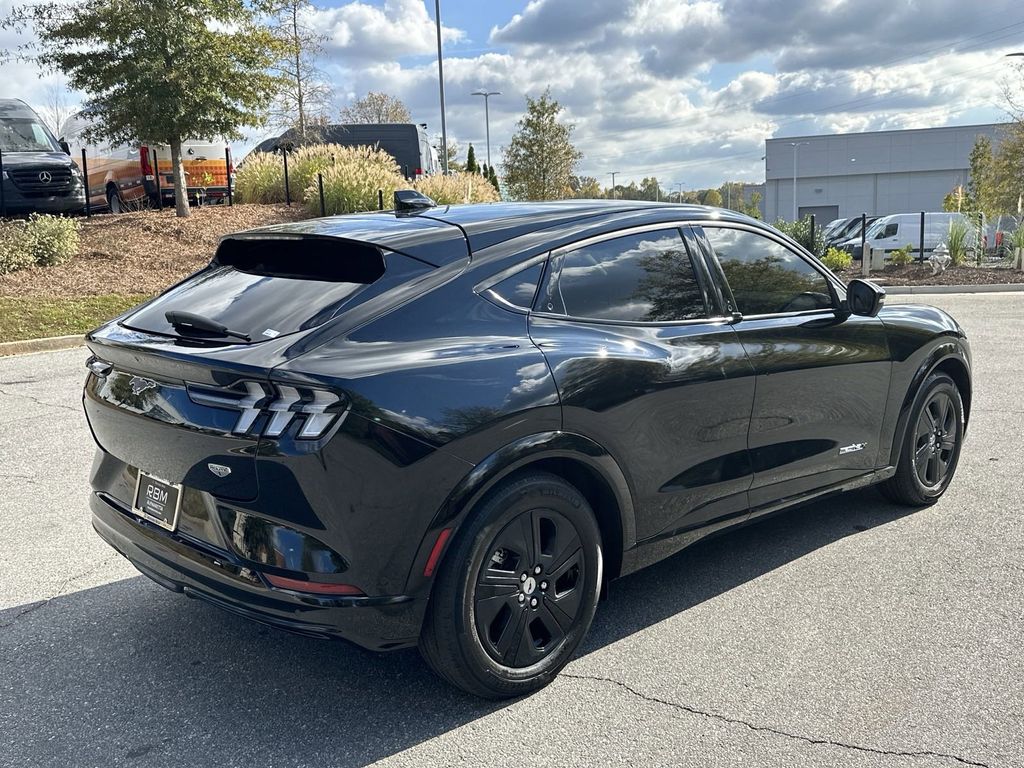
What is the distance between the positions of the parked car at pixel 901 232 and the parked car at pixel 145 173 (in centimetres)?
1982

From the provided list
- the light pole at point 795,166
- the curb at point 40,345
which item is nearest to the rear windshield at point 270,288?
the curb at point 40,345

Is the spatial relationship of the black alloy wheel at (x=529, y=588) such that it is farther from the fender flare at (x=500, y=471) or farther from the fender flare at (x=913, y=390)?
the fender flare at (x=913, y=390)

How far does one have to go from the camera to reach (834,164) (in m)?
87.3

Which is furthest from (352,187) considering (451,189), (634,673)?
(634,673)

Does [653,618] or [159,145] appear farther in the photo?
[159,145]

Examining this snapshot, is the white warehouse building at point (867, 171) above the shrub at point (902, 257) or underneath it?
above

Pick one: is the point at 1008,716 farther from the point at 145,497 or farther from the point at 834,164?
the point at 834,164

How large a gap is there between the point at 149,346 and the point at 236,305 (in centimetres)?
32

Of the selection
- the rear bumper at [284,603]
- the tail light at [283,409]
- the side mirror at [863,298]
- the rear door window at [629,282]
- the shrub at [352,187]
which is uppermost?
the shrub at [352,187]

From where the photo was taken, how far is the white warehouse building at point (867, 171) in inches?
3332

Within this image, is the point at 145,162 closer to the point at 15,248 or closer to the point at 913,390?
the point at 15,248

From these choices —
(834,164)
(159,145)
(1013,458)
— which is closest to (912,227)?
(159,145)

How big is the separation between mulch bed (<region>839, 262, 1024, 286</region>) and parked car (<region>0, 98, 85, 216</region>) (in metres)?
16.8

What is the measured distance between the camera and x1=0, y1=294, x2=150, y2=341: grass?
39.1ft
